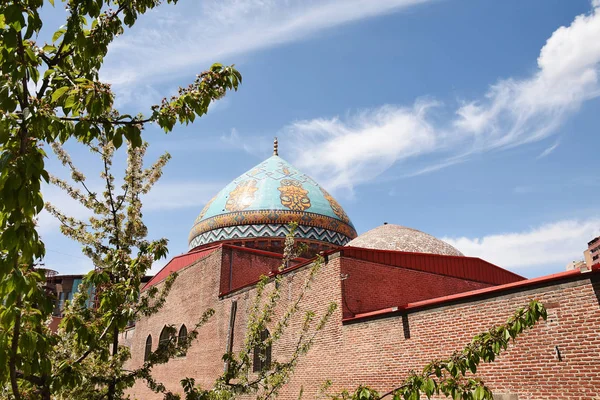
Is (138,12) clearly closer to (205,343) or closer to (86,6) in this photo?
(86,6)

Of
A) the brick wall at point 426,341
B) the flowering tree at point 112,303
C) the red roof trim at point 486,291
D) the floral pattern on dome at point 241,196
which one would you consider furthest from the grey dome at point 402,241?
the flowering tree at point 112,303

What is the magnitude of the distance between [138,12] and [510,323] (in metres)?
2.88

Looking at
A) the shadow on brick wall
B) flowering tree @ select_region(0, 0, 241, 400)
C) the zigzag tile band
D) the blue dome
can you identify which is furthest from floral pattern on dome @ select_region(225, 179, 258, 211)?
flowering tree @ select_region(0, 0, 241, 400)

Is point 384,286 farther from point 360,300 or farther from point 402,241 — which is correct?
point 402,241

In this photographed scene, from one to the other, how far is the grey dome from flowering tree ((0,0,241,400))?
35.4 ft

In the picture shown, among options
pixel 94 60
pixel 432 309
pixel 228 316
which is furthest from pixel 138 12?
pixel 228 316

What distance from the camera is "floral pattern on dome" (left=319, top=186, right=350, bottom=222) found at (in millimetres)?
20281

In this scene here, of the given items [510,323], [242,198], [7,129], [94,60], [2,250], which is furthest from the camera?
[242,198]

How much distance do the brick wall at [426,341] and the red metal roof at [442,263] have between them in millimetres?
293

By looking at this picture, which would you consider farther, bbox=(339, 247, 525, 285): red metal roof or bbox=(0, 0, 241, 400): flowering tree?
bbox=(339, 247, 525, 285): red metal roof

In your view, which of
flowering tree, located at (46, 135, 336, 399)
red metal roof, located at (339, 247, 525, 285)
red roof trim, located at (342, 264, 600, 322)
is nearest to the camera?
flowering tree, located at (46, 135, 336, 399)

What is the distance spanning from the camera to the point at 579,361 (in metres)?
5.82

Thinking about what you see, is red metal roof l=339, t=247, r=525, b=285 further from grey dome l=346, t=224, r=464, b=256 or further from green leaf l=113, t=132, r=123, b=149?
green leaf l=113, t=132, r=123, b=149

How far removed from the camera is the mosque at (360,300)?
20.1 ft
